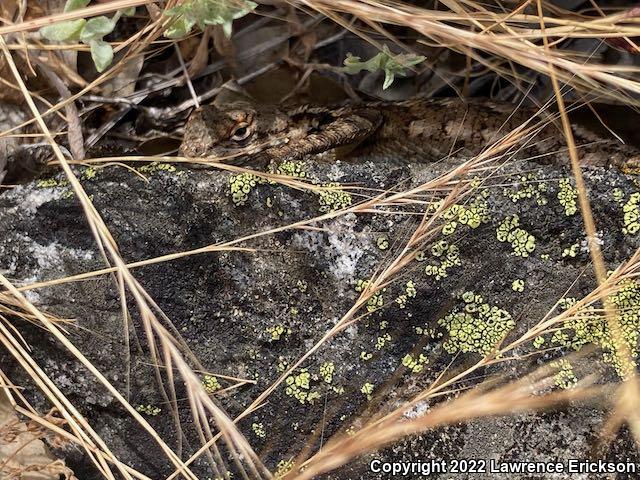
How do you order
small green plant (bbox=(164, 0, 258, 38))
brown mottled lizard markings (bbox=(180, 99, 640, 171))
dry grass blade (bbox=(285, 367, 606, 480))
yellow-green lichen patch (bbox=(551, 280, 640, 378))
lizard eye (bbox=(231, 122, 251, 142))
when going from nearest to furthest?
dry grass blade (bbox=(285, 367, 606, 480)), small green plant (bbox=(164, 0, 258, 38)), yellow-green lichen patch (bbox=(551, 280, 640, 378)), brown mottled lizard markings (bbox=(180, 99, 640, 171)), lizard eye (bbox=(231, 122, 251, 142))

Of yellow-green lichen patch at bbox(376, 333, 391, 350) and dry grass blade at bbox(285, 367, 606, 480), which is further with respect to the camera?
yellow-green lichen patch at bbox(376, 333, 391, 350)

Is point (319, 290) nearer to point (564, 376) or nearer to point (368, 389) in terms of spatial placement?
point (368, 389)

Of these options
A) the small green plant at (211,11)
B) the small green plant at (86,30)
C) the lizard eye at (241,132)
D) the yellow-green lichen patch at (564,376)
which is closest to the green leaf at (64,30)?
the small green plant at (86,30)

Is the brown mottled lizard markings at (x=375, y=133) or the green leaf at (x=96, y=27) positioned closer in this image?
the green leaf at (x=96, y=27)

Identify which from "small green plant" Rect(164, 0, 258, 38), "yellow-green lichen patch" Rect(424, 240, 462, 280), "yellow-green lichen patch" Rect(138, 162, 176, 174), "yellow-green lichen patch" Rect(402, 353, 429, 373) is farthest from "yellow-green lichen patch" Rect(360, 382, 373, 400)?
"small green plant" Rect(164, 0, 258, 38)

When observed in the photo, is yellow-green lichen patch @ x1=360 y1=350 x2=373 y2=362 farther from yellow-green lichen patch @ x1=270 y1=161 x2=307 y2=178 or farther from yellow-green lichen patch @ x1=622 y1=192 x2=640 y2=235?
yellow-green lichen patch @ x1=622 y1=192 x2=640 y2=235

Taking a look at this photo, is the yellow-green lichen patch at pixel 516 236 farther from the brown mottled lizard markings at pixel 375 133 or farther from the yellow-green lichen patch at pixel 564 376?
the brown mottled lizard markings at pixel 375 133

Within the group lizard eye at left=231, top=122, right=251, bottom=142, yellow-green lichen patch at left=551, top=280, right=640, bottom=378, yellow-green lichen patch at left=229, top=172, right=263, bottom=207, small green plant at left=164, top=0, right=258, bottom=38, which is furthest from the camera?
lizard eye at left=231, top=122, right=251, bottom=142
